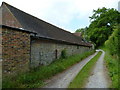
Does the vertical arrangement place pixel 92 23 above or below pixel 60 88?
above

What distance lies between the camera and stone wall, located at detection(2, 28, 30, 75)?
18.8 feet

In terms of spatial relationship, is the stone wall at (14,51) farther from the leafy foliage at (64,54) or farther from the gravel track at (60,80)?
the leafy foliage at (64,54)

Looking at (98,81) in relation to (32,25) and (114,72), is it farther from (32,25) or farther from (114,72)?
(32,25)

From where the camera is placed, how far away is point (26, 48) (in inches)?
281

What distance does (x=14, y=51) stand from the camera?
6.24 metres

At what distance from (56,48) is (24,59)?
5.64 m

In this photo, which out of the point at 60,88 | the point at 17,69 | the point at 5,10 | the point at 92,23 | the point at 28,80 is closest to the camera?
the point at 60,88

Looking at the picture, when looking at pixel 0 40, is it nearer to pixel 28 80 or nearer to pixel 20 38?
pixel 20 38

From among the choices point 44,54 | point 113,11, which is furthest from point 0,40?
point 113,11

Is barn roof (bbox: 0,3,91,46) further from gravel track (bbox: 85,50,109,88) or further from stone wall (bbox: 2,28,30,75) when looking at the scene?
gravel track (bbox: 85,50,109,88)

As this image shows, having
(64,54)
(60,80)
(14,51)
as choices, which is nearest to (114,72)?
(60,80)

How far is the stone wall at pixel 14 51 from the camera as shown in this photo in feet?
18.8

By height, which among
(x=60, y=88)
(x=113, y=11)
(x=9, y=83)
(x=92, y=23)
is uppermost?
(x=113, y=11)

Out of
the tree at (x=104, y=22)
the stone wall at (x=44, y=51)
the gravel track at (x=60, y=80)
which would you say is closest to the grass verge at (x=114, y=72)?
the gravel track at (x=60, y=80)
